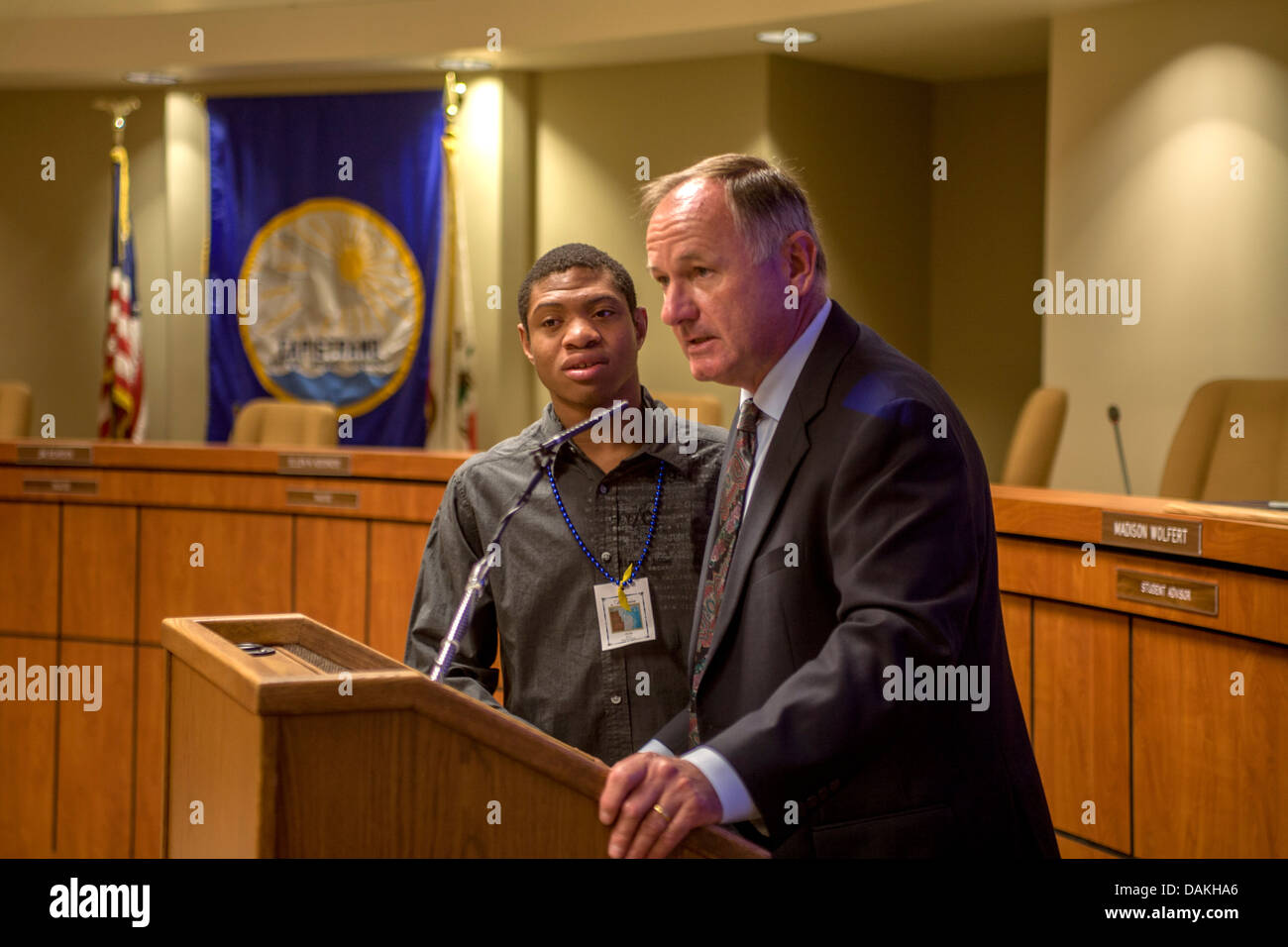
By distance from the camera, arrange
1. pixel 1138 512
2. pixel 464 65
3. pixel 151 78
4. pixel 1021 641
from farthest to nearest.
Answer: pixel 151 78
pixel 464 65
pixel 1021 641
pixel 1138 512

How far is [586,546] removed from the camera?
6.37 feet

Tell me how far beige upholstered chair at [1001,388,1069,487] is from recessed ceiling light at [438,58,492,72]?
12.9ft

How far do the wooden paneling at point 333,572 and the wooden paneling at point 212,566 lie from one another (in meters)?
0.05

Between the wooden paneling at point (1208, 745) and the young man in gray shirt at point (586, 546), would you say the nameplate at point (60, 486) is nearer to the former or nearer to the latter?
the young man in gray shirt at point (586, 546)

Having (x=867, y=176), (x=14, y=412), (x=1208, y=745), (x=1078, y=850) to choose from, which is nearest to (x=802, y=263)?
(x=1208, y=745)

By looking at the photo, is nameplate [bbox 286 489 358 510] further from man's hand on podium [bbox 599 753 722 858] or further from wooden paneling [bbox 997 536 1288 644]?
man's hand on podium [bbox 599 753 722 858]

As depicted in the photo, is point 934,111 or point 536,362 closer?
point 536,362

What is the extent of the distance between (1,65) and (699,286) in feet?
24.7

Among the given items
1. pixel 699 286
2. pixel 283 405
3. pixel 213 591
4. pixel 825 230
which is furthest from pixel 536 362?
→ pixel 825 230

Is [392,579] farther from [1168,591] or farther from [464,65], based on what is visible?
[464,65]

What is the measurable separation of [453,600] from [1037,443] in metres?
3.07
